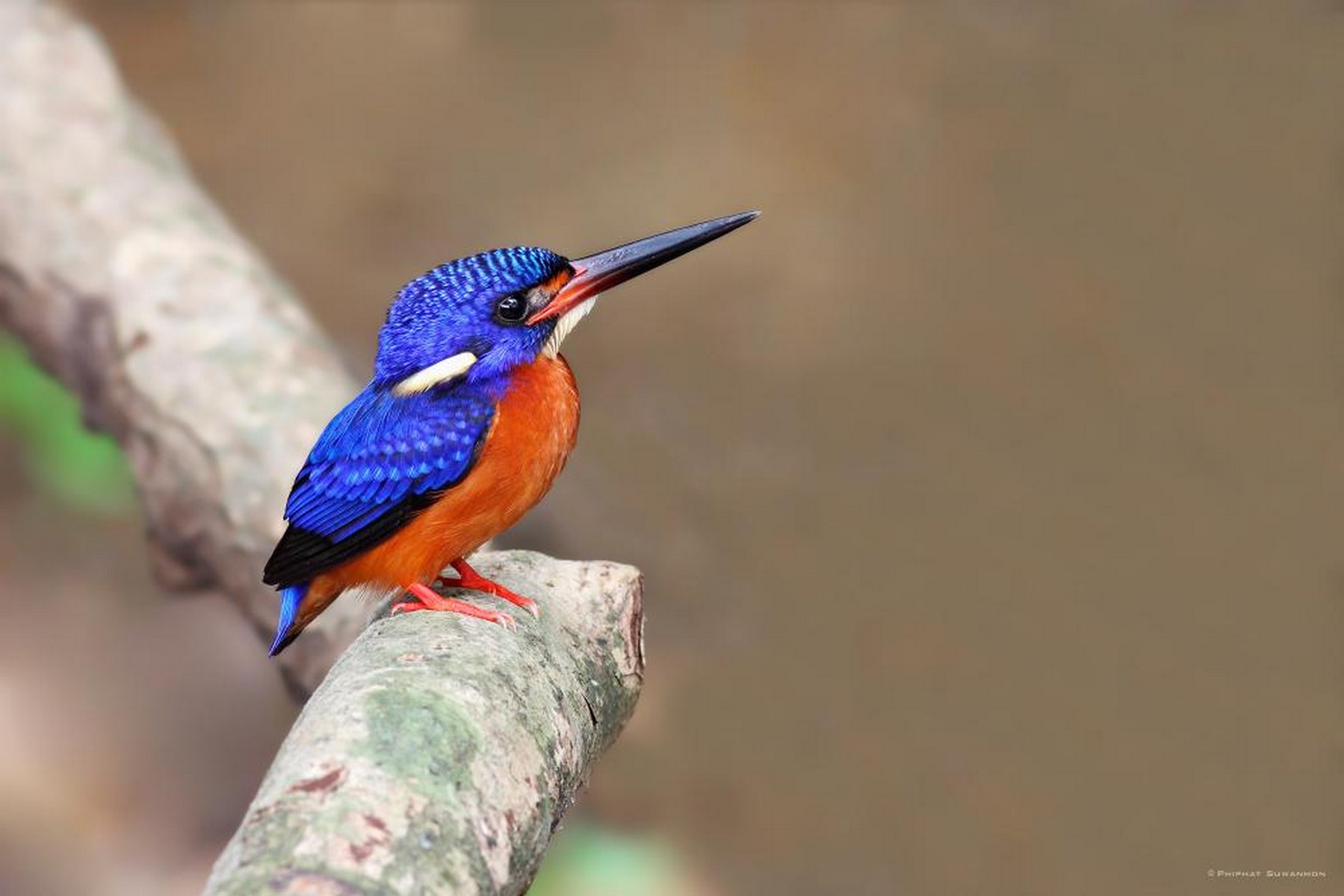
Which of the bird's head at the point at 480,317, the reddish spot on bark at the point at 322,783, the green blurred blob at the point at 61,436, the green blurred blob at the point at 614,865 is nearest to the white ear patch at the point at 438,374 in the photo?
the bird's head at the point at 480,317

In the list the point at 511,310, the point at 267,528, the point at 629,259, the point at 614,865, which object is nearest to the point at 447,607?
the point at 511,310

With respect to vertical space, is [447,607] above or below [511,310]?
below

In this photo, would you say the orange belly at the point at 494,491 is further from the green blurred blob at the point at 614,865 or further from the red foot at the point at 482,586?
the green blurred blob at the point at 614,865

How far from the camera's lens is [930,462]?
5.35 metres

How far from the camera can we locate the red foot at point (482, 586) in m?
2.45

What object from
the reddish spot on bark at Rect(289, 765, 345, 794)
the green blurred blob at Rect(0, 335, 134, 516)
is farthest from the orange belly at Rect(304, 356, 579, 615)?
the green blurred blob at Rect(0, 335, 134, 516)

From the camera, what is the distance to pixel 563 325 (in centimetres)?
260

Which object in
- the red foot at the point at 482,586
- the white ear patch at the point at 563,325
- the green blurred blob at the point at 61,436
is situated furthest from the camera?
the green blurred blob at the point at 61,436

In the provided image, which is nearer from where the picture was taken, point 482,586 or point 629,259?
point 482,586

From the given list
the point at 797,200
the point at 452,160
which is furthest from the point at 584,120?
the point at 797,200

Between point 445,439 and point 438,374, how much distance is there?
14cm

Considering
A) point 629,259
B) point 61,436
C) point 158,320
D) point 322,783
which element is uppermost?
point 61,436

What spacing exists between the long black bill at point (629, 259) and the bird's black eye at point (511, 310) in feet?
0.21

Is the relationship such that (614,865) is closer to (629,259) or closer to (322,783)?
(629,259)
